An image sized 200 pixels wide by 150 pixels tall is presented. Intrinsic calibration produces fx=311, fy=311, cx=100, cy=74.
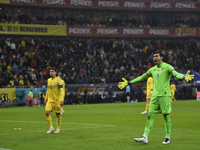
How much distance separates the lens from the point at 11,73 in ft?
120

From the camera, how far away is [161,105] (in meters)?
8.17

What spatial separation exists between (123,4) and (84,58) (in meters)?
12.8

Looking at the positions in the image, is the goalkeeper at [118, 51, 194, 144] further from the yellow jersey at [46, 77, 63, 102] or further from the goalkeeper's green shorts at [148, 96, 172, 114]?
the yellow jersey at [46, 77, 63, 102]

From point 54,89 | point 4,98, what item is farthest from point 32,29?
point 54,89

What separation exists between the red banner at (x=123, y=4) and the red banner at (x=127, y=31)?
347cm

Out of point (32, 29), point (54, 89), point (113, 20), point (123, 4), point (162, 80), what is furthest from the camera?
point (113, 20)

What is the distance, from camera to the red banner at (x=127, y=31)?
47.5m

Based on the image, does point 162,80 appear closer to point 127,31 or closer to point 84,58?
point 84,58

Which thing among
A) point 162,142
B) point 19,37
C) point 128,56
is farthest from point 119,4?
point 162,142

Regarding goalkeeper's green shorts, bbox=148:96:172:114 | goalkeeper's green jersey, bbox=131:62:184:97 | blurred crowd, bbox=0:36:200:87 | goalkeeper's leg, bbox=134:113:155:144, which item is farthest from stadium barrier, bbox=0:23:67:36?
goalkeeper's leg, bbox=134:113:155:144

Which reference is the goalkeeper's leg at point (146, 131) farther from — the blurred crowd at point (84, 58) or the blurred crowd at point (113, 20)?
the blurred crowd at point (113, 20)

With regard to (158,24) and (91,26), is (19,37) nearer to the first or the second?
(91,26)

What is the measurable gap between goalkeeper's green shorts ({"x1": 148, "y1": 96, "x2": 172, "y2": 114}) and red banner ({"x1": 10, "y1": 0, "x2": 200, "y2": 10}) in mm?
39991

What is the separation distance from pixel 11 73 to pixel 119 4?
21.4 metres
